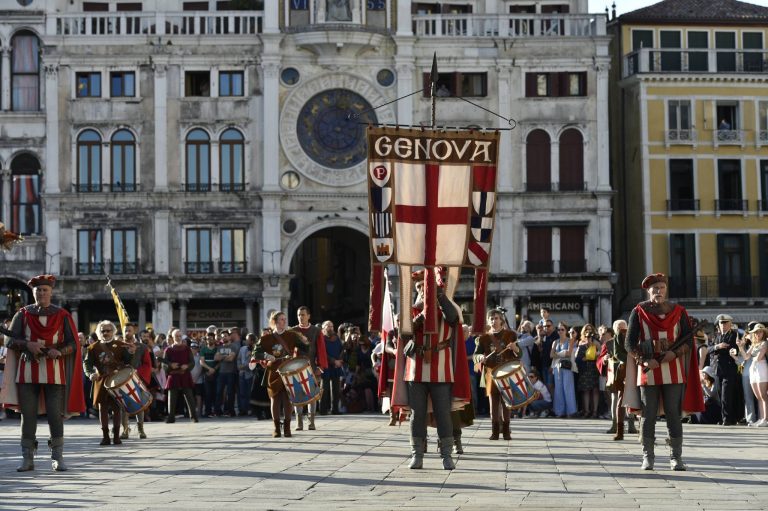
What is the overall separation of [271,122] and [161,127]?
3.84m

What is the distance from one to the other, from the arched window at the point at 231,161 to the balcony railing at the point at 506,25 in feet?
24.4

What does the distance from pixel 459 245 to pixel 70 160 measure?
128 feet

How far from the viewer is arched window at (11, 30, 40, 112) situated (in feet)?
180

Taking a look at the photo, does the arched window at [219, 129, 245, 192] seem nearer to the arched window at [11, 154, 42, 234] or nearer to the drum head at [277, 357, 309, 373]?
the arched window at [11, 154, 42, 234]

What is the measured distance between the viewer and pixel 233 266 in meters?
54.0

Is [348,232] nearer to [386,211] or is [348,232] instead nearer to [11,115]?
[11,115]

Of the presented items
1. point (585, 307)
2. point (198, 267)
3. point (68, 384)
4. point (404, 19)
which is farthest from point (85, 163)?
point (68, 384)

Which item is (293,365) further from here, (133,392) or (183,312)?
(183,312)

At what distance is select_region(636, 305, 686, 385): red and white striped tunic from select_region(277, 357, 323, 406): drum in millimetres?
7509

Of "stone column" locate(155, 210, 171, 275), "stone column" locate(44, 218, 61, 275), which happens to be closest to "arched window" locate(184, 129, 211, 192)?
"stone column" locate(155, 210, 171, 275)

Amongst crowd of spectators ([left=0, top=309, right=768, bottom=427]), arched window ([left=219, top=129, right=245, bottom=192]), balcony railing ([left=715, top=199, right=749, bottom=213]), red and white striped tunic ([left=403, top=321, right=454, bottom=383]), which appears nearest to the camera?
red and white striped tunic ([left=403, top=321, right=454, bottom=383])

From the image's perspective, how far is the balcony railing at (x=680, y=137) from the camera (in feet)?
187

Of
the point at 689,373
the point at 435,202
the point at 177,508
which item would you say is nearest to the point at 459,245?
the point at 435,202

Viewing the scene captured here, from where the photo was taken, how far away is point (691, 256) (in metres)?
57.0
